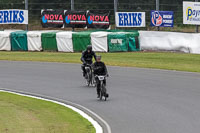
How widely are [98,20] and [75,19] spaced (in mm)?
1941

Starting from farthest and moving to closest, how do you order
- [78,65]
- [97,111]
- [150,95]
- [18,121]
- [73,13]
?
[73,13]
[78,65]
[150,95]
[97,111]
[18,121]

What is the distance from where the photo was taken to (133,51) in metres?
35.6

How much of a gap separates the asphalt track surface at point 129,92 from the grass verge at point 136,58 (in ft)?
7.95

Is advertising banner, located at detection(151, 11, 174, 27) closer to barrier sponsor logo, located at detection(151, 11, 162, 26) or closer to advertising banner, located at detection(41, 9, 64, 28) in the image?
barrier sponsor logo, located at detection(151, 11, 162, 26)

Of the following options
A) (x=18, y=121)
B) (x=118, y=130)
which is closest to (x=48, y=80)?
(x=18, y=121)

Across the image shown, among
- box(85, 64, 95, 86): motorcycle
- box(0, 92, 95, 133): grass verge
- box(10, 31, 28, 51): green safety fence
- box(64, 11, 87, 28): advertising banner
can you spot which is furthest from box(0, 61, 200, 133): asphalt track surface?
box(64, 11, 87, 28): advertising banner

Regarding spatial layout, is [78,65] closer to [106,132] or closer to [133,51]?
[133,51]

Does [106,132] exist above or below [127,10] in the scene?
below

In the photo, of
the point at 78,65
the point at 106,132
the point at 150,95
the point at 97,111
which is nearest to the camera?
the point at 106,132

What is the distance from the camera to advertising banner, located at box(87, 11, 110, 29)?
38781 mm

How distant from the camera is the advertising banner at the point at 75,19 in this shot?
39406 millimetres

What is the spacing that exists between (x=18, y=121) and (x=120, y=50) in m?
23.8

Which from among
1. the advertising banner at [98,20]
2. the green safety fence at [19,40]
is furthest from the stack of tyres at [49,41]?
the advertising banner at [98,20]

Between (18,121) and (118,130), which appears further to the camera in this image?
(18,121)
